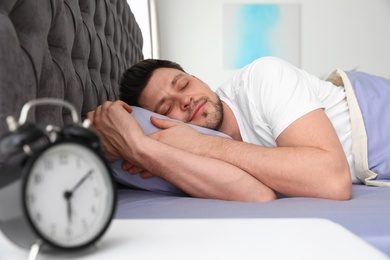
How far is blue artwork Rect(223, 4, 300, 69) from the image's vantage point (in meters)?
4.74

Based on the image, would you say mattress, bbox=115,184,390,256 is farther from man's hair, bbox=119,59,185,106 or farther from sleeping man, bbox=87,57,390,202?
man's hair, bbox=119,59,185,106

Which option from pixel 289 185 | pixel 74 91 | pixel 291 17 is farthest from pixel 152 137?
pixel 291 17

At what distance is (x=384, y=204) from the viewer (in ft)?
3.56

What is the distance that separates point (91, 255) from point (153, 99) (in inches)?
43.1

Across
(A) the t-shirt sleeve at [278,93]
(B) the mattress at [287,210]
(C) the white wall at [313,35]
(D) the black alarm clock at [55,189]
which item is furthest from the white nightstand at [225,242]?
(C) the white wall at [313,35]

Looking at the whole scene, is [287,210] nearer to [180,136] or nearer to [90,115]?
[180,136]

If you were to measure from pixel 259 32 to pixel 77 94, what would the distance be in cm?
381

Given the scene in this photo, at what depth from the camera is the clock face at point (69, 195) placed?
1.52 feet

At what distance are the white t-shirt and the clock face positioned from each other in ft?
2.65

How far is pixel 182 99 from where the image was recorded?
1.51 metres

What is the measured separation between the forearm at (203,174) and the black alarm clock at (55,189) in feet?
2.18

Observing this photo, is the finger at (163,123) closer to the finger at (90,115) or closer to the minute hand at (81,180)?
the finger at (90,115)

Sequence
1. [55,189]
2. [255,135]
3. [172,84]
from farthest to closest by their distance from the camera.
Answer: [172,84] → [255,135] → [55,189]

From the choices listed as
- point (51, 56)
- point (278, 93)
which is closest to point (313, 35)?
point (278, 93)
